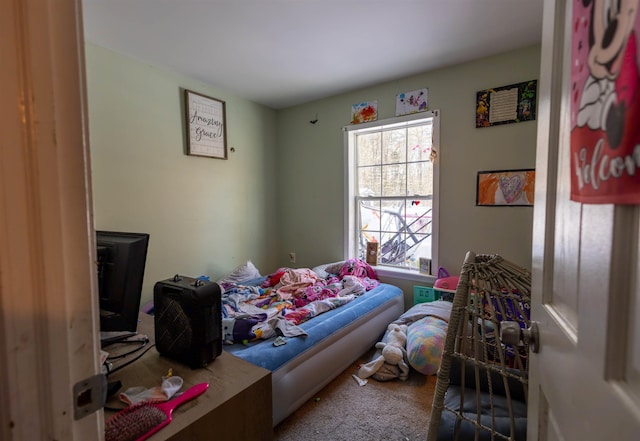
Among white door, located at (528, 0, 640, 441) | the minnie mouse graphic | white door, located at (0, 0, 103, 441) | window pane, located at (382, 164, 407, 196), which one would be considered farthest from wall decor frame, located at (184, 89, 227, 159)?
the minnie mouse graphic

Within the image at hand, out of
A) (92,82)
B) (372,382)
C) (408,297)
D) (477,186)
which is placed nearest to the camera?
(372,382)

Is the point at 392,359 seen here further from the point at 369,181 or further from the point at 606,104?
the point at 606,104

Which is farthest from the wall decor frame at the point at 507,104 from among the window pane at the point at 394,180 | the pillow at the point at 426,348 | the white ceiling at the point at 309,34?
the pillow at the point at 426,348

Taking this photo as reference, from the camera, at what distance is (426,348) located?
81.9 inches

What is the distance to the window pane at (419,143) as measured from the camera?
2989 millimetres

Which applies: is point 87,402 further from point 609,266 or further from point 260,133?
point 260,133

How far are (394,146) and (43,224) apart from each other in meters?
3.14

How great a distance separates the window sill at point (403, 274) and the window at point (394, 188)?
82mm

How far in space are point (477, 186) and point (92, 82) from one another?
333 centimetres

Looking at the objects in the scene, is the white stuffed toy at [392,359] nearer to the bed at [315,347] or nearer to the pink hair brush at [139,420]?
the bed at [315,347]

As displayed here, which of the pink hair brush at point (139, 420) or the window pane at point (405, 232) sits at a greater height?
the window pane at point (405, 232)

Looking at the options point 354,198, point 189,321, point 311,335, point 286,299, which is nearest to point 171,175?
point 286,299

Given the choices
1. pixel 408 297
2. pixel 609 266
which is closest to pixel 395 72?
pixel 408 297

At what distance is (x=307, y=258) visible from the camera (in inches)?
150
